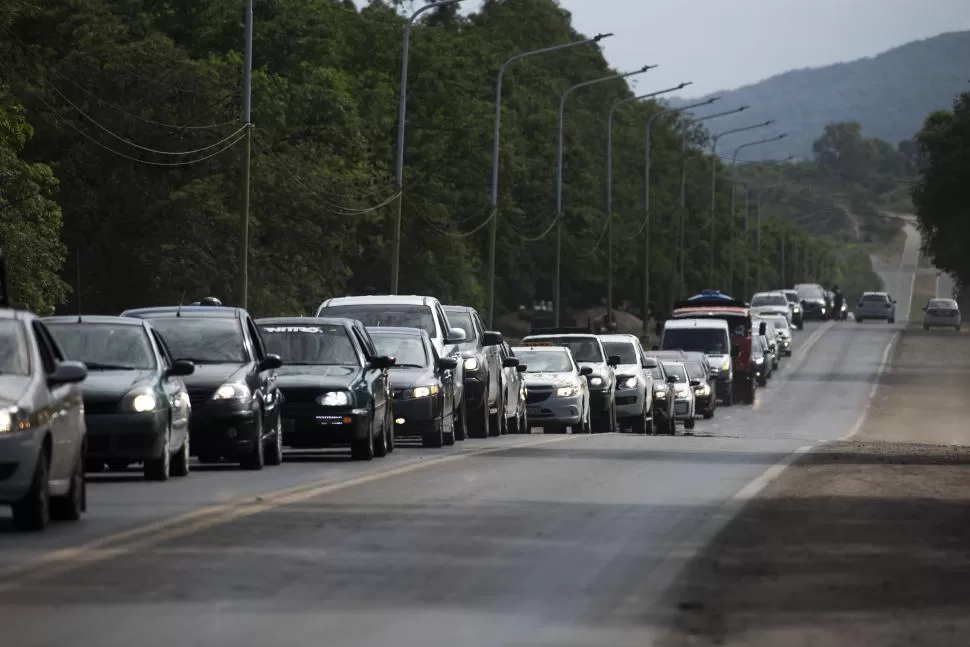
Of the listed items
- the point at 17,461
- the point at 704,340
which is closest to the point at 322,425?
the point at 17,461

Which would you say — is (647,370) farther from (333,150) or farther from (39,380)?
(39,380)

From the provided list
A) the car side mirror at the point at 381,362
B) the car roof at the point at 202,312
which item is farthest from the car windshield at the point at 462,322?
the car roof at the point at 202,312

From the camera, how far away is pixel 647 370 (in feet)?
156

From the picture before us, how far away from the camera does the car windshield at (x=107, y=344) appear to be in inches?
826

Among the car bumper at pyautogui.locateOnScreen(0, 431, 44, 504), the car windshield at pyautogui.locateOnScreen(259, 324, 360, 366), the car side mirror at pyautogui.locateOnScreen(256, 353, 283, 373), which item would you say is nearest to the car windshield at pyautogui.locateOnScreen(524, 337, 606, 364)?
the car windshield at pyautogui.locateOnScreen(259, 324, 360, 366)

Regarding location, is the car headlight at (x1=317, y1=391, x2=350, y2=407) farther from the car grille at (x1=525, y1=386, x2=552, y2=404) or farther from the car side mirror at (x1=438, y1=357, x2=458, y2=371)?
the car grille at (x1=525, y1=386, x2=552, y2=404)

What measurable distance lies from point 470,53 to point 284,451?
6668 centimetres

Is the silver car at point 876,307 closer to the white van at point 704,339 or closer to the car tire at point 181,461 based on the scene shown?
the white van at point 704,339

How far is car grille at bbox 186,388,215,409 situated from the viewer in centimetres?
2252

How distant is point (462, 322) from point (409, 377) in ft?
19.1

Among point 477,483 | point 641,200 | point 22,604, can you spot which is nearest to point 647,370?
point 477,483

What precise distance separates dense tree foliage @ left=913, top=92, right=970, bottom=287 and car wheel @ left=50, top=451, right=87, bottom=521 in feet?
331

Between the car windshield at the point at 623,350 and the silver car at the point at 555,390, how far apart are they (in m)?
4.63

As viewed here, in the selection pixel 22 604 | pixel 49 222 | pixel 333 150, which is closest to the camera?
pixel 22 604
